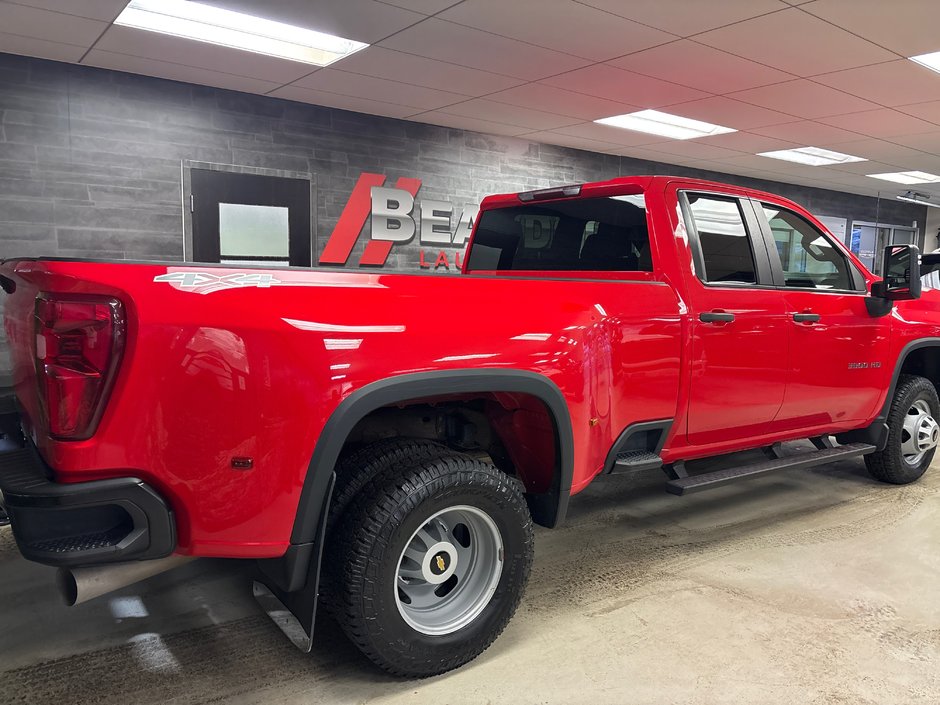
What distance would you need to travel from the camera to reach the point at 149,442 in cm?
168

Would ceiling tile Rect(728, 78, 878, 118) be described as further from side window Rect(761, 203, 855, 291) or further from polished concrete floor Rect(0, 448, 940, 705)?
polished concrete floor Rect(0, 448, 940, 705)

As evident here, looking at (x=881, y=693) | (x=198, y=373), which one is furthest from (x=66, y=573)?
(x=881, y=693)

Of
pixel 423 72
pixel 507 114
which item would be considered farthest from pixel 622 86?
pixel 423 72

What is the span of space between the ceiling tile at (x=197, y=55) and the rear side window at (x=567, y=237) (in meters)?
3.05

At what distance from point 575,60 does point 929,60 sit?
284 cm

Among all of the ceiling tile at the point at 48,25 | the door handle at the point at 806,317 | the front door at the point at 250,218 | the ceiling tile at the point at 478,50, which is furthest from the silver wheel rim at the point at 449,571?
the front door at the point at 250,218

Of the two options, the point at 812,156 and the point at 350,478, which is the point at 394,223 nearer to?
the point at 350,478

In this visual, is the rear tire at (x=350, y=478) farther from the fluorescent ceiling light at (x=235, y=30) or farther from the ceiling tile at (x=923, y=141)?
the ceiling tile at (x=923, y=141)

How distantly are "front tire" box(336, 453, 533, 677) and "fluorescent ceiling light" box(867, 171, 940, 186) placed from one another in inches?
466

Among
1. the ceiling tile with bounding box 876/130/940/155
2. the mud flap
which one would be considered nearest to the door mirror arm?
the mud flap

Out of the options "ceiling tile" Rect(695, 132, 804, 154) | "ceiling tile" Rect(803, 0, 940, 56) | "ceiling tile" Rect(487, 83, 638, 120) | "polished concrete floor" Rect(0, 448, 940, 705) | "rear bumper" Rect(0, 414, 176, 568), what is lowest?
"polished concrete floor" Rect(0, 448, 940, 705)

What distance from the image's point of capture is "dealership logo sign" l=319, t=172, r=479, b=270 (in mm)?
7609

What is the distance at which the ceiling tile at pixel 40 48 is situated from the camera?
5223mm

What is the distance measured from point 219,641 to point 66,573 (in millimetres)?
789
